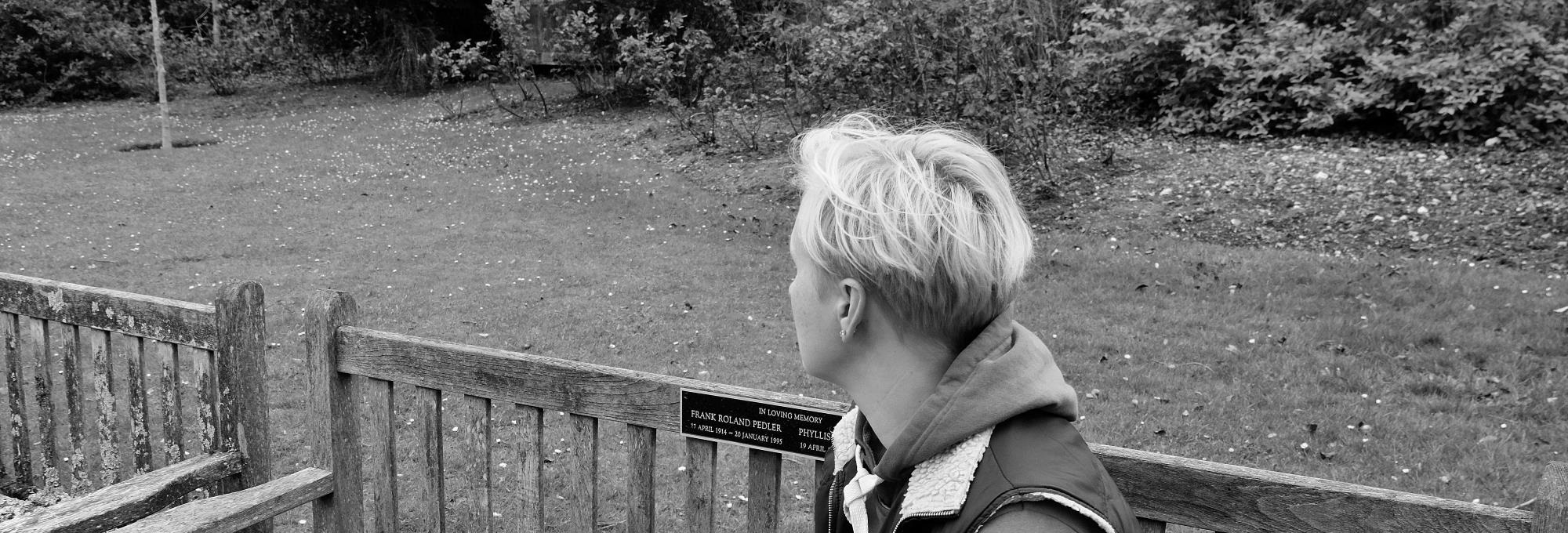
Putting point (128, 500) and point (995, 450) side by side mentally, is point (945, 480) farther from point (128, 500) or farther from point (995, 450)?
point (128, 500)

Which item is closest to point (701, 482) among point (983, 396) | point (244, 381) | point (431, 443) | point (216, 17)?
point (431, 443)

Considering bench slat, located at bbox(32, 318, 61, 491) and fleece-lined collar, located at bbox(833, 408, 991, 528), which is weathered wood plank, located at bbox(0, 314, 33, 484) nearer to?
bench slat, located at bbox(32, 318, 61, 491)

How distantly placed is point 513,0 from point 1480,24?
14271 mm

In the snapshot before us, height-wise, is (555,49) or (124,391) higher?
(555,49)

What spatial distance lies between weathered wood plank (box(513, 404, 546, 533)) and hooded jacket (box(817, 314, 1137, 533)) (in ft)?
4.30

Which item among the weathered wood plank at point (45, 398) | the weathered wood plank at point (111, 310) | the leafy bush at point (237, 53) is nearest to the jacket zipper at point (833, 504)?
the weathered wood plank at point (111, 310)

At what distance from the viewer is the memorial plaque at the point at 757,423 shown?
2.16 meters

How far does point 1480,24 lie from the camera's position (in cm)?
948

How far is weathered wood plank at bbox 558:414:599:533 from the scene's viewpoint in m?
2.47

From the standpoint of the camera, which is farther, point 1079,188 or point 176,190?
point 176,190

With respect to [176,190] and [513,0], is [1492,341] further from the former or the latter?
[513,0]

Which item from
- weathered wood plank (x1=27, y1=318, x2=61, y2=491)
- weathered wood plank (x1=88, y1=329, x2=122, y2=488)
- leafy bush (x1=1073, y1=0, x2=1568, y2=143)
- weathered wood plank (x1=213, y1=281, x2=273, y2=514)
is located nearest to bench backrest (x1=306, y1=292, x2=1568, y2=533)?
weathered wood plank (x1=213, y1=281, x2=273, y2=514)

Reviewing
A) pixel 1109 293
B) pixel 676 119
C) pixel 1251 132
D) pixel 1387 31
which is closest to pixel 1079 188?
pixel 1251 132

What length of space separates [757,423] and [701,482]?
25 cm
